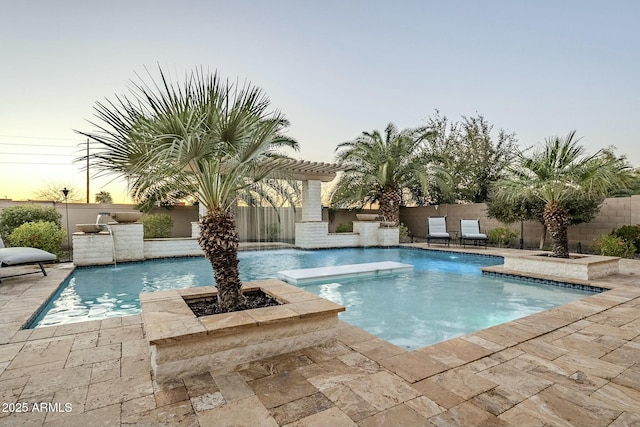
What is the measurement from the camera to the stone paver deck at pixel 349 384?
202 centimetres

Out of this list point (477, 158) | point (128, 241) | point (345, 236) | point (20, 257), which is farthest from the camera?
point (477, 158)

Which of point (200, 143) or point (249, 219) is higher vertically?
point (200, 143)

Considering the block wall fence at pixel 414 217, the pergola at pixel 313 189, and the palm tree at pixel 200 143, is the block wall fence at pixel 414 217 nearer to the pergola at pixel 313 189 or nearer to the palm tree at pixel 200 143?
the pergola at pixel 313 189

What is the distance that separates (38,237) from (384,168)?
11.8m

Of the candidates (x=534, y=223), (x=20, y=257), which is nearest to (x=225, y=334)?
(x=20, y=257)

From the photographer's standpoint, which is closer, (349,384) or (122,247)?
(349,384)

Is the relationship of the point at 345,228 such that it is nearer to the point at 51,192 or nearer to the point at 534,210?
the point at 534,210

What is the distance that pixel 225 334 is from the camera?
2674 millimetres

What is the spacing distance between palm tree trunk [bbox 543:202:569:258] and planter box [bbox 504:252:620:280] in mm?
277

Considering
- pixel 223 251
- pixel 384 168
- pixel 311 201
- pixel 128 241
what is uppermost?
pixel 384 168

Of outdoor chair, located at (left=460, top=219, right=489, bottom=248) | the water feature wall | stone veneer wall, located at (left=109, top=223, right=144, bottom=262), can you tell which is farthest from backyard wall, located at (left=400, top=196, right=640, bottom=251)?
stone veneer wall, located at (left=109, top=223, right=144, bottom=262)

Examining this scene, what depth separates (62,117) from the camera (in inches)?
425

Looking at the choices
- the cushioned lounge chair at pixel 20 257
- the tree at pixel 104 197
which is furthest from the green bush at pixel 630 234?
the tree at pixel 104 197

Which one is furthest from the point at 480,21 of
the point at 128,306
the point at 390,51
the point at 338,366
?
the point at 128,306
